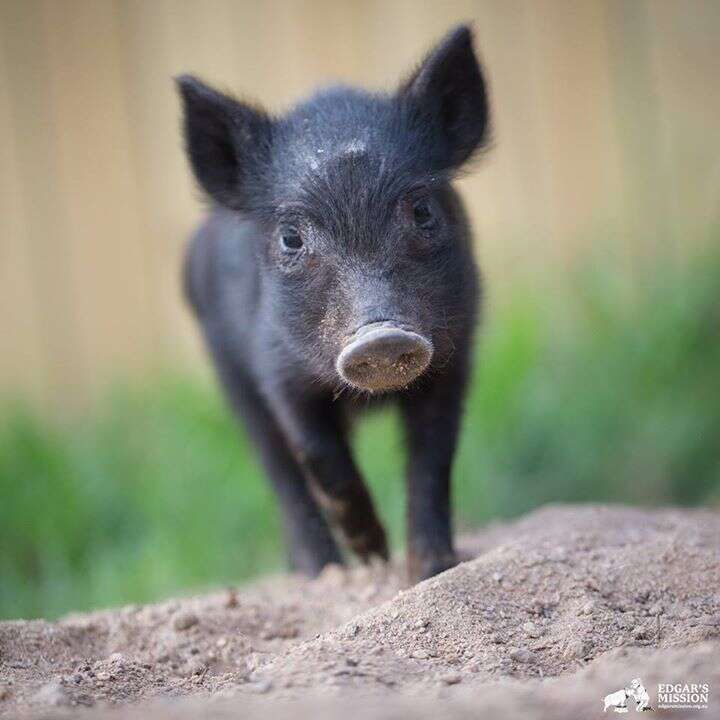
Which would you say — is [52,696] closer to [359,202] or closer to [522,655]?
[522,655]

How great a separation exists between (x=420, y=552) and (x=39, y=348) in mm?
5948

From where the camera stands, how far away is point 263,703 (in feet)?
8.01

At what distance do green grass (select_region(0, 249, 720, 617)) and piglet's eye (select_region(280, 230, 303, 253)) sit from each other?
2.51 m

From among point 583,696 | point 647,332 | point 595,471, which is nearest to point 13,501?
point 595,471

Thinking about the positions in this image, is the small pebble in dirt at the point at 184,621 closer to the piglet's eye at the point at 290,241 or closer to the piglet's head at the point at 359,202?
the piglet's head at the point at 359,202

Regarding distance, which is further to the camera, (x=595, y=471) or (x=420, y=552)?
(x=595, y=471)

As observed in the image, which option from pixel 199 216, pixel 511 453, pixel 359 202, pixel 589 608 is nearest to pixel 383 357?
pixel 359 202

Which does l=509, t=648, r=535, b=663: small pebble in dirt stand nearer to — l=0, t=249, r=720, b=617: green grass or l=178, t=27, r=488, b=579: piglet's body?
l=178, t=27, r=488, b=579: piglet's body

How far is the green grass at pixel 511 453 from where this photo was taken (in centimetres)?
661

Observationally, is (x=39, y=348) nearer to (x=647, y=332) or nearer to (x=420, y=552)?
(x=647, y=332)

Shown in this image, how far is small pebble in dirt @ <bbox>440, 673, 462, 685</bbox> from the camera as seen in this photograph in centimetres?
270

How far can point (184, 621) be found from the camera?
3.57 m

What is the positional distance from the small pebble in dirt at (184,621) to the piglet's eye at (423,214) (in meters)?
1.50

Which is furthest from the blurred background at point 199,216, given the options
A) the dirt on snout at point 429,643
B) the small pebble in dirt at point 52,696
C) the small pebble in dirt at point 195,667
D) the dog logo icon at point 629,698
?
the dog logo icon at point 629,698
